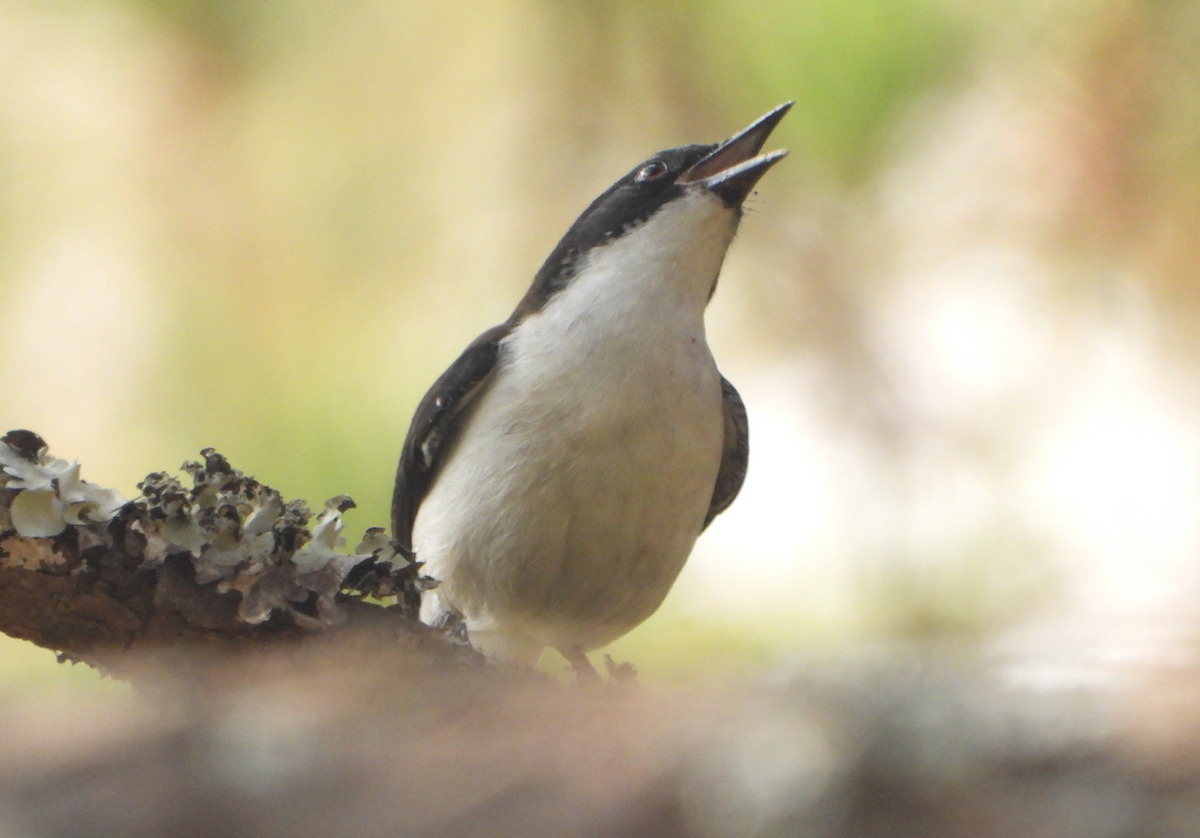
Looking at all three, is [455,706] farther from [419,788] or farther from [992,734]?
[992,734]

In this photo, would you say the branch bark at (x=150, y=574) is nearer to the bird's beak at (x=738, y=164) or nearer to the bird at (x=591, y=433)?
the bird at (x=591, y=433)

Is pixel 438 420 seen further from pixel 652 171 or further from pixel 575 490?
pixel 652 171

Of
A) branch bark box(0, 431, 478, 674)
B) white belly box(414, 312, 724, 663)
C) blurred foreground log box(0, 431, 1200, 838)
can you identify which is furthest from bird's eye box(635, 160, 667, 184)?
blurred foreground log box(0, 431, 1200, 838)

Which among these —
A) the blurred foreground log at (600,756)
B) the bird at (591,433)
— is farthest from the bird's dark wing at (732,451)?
the blurred foreground log at (600,756)

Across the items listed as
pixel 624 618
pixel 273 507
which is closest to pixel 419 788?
pixel 273 507

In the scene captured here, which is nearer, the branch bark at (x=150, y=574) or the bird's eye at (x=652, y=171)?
the branch bark at (x=150, y=574)

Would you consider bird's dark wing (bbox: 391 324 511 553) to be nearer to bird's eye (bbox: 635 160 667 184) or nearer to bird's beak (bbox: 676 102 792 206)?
bird's eye (bbox: 635 160 667 184)

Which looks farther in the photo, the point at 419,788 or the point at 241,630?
the point at 241,630
